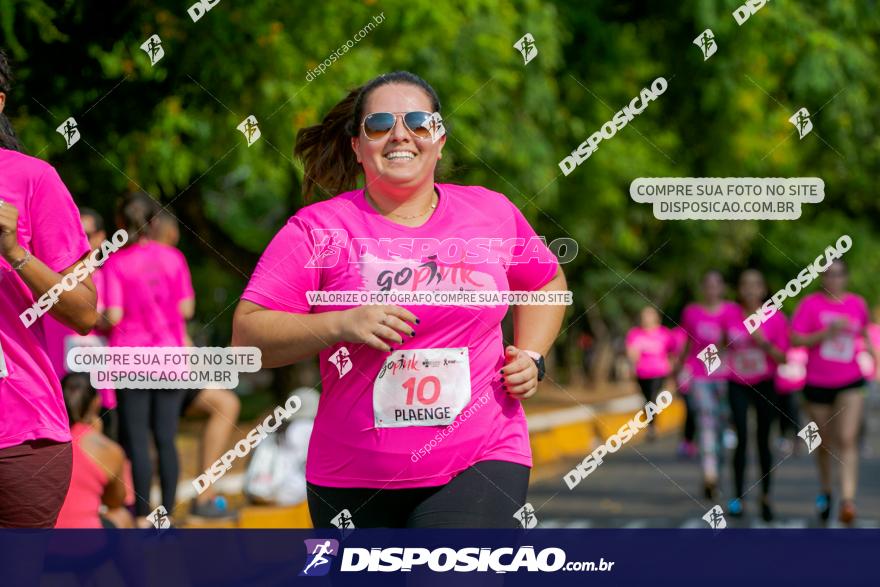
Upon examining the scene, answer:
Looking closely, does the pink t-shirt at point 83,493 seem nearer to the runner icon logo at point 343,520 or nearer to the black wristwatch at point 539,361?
the runner icon logo at point 343,520

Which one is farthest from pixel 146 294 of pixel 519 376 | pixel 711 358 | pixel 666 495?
pixel 666 495

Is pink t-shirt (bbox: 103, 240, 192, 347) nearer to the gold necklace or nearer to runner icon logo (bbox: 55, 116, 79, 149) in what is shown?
runner icon logo (bbox: 55, 116, 79, 149)

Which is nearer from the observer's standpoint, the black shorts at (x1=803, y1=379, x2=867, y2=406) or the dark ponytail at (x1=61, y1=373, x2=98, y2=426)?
the dark ponytail at (x1=61, y1=373, x2=98, y2=426)

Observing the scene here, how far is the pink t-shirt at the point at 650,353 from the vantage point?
588 inches

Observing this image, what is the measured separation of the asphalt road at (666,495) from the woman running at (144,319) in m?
2.39

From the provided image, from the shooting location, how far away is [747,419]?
10.2 m

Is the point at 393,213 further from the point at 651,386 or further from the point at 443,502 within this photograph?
the point at 651,386

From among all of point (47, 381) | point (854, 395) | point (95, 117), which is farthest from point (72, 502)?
point (854, 395)

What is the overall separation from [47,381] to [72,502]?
1762 millimetres

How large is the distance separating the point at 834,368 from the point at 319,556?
619 centimetres

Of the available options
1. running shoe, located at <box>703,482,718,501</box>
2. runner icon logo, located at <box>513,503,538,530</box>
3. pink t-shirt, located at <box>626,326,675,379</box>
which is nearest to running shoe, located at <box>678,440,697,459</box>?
pink t-shirt, located at <box>626,326,675,379</box>

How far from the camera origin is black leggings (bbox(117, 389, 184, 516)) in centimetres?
682

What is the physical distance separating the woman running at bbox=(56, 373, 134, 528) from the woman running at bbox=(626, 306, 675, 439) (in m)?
9.41

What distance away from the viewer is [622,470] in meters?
14.9
